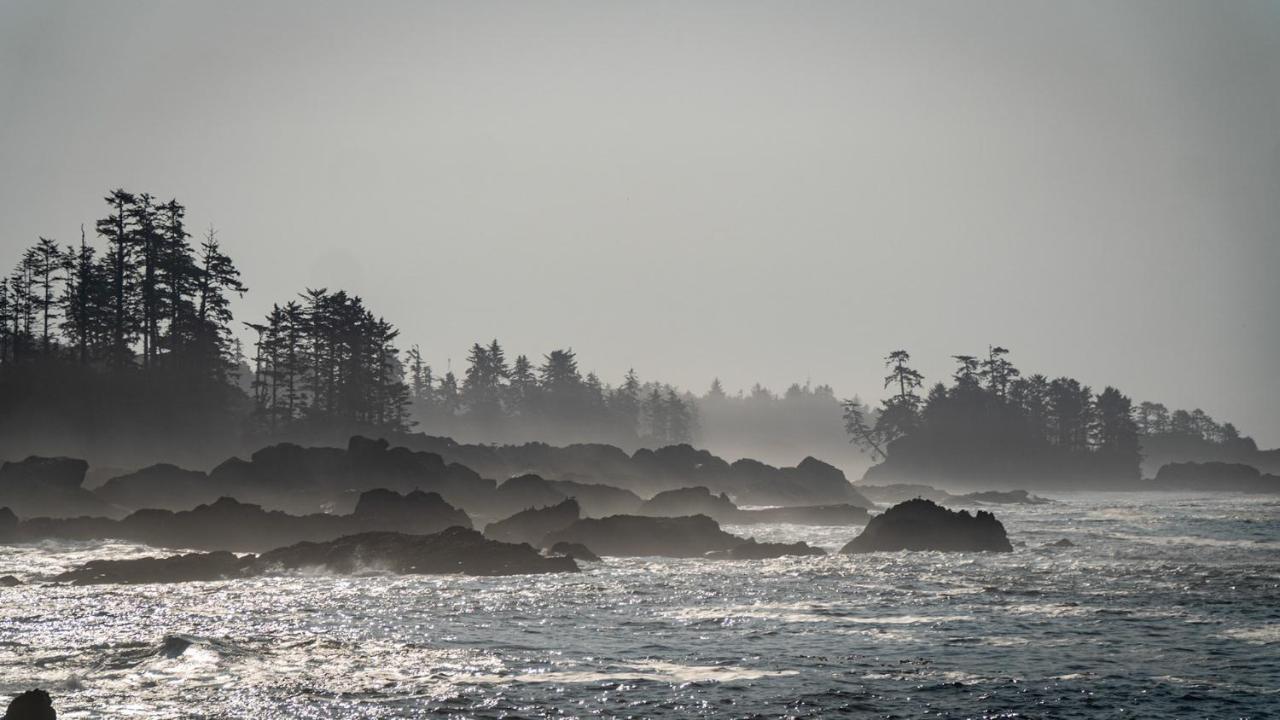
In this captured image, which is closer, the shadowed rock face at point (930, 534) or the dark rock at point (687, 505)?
the shadowed rock face at point (930, 534)

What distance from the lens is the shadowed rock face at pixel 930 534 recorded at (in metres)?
42.9

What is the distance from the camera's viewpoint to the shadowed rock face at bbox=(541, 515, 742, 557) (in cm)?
4331

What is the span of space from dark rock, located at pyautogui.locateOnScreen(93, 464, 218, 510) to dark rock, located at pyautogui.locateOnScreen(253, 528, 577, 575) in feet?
62.8

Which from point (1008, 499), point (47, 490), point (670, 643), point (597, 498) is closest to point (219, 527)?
point (47, 490)

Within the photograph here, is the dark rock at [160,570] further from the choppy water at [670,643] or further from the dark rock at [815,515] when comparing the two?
the dark rock at [815,515]

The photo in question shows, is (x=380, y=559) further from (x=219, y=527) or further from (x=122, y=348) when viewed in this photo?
(x=122, y=348)

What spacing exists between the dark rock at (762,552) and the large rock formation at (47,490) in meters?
32.4

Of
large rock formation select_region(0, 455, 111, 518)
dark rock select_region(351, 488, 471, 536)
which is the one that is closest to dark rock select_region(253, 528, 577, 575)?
dark rock select_region(351, 488, 471, 536)

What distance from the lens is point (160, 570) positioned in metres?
31.9

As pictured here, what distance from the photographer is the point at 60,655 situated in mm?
18781

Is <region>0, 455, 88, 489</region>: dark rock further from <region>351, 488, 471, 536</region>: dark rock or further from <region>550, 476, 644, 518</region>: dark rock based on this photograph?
<region>550, 476, 644, 518</region>: dark rock

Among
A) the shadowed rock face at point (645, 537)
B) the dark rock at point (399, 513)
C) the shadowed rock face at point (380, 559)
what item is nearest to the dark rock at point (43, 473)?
the dark rock at point (399, 513)

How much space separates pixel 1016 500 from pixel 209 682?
8689 cm

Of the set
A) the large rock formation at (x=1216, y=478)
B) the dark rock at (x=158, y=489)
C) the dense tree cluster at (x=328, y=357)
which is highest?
the dense tree cluster at (x=328, y=357)
